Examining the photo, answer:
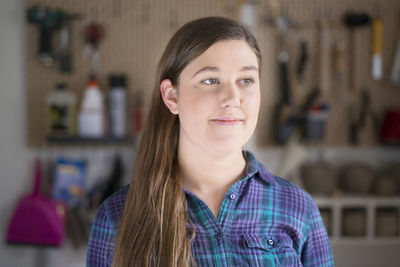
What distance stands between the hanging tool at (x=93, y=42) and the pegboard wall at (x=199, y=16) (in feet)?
0.09

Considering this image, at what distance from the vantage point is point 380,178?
2410 millimetres

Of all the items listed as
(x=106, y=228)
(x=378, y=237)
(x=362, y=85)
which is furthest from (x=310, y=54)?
(x=106, y=228)

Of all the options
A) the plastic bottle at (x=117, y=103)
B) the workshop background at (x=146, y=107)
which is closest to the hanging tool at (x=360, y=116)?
the workshop background at (x=146, y=107)

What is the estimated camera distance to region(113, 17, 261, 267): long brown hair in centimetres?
96

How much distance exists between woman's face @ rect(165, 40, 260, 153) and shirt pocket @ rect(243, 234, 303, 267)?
0.77 ft

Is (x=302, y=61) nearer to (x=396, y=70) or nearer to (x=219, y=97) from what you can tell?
(x=396, y=70)

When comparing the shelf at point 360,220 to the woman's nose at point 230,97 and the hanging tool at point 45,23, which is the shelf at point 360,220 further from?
the hanging tool at point 45,23

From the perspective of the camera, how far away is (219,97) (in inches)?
36.5

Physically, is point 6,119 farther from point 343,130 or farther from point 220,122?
point 343,130

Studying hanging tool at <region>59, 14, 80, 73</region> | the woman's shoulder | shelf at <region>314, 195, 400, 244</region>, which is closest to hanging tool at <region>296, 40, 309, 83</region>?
shelf at <region>314, 195, 400, 244</region>

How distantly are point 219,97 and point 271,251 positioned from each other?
0.40 metres

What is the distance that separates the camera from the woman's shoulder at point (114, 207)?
106cm

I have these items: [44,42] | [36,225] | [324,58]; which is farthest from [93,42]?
[324,58]

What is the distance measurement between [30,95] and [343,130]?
197cm
